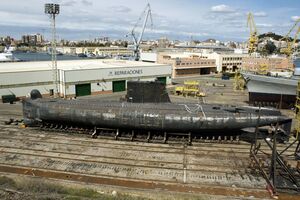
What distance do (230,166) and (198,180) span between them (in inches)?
148

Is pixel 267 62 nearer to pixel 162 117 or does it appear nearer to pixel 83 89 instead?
pixel 83 89

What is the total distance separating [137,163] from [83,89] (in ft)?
116

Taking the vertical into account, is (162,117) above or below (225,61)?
below

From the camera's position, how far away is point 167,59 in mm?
90062

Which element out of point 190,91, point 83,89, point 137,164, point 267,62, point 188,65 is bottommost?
point 137,164

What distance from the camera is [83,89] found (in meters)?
54.6

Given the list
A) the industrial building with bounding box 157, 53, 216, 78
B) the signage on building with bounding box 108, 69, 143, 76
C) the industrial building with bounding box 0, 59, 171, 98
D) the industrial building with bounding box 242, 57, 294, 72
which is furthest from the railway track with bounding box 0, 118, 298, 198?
the industrial building with bounding box 242, 57, 294, 72

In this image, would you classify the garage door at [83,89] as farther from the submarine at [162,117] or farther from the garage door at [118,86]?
the submarine at [162,117]

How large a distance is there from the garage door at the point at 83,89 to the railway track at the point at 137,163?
1010 inches

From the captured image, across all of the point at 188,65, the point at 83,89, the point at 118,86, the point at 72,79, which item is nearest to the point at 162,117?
the point at 72,79

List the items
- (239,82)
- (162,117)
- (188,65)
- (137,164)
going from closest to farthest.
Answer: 1. (137,164)
2. (162,117)
3. (239,82)
4. (188,65)

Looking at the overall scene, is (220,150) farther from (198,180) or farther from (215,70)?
(215,70)

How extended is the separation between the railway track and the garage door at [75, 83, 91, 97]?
2565 cm

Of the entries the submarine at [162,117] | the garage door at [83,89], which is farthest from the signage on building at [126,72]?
the submarine at [162,117]
